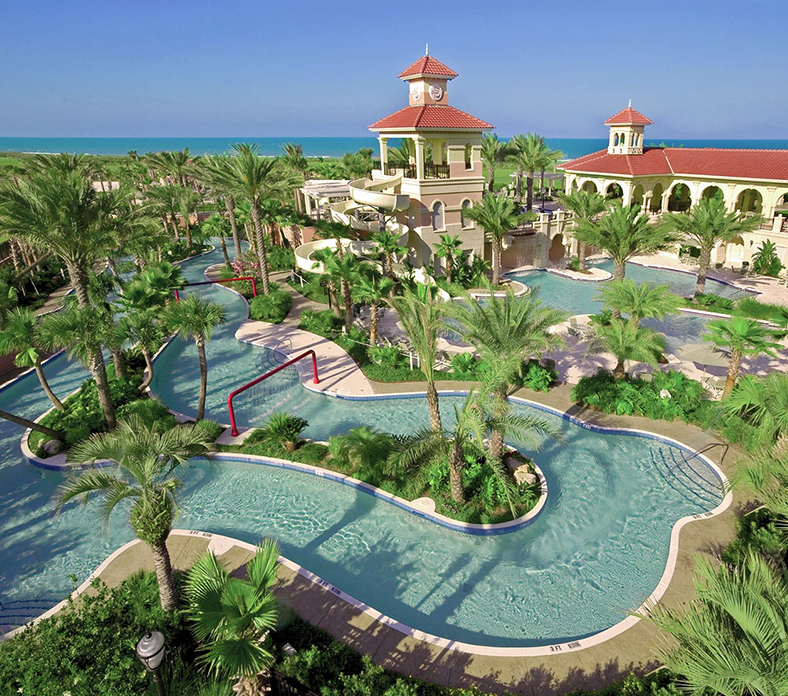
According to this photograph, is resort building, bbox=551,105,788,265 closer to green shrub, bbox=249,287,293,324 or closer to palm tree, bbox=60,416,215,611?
green shrub, bbox=249,287,293,324

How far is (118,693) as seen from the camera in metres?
7.95

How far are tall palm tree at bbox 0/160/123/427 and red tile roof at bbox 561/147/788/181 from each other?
3981 centimetres

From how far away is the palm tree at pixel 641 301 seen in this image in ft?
63.3

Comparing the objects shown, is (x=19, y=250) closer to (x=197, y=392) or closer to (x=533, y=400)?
(x=197, y=392)

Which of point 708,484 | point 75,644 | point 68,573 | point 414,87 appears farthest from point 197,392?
point 414,87

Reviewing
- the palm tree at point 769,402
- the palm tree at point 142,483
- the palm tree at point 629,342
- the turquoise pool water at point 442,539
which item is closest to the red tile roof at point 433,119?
the palm tree at point 629,342

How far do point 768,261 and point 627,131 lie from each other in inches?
693

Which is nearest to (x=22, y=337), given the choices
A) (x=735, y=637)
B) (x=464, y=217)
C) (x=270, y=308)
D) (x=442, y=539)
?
(x=270, y=308)

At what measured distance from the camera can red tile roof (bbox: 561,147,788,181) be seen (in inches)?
1373

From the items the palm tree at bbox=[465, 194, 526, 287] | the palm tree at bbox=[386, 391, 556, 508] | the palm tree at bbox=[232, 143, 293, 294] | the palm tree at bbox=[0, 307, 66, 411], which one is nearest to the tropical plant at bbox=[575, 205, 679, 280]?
the palm tree at bbox=[465, 194, 526, 287]

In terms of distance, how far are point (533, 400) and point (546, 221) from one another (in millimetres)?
22250

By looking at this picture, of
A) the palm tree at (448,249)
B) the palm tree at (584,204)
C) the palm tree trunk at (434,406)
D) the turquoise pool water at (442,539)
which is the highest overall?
the palm tree at (584,204)

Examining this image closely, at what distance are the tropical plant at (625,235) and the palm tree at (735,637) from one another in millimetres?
21850

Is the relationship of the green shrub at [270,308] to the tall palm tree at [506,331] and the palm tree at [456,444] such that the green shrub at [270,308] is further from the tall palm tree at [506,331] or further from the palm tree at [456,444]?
the palm tree at [456,444]
